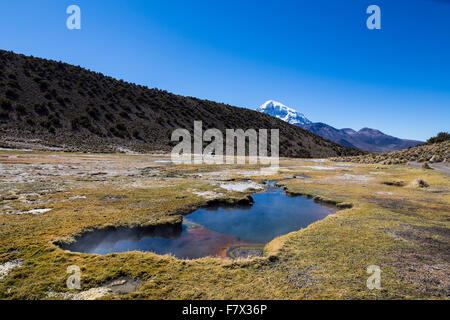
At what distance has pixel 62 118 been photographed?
251ft

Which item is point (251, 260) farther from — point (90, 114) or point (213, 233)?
point (90, 114)

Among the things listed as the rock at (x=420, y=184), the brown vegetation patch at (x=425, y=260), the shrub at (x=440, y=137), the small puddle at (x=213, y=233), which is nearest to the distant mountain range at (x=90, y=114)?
the shrub at (x=440, y=137)

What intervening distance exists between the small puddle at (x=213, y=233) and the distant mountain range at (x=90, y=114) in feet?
201

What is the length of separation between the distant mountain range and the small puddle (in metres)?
61.2

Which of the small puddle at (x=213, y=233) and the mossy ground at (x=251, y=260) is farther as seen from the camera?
the small puddle at (x=213, y=233)

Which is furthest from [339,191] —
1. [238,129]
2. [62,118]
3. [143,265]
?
[238,129]

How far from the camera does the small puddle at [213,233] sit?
37.3 ft

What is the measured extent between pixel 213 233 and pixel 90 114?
293 feet

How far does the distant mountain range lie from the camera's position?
67.6 m

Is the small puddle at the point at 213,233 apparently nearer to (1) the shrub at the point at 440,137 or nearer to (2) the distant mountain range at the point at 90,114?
(2) the distant mountain range at the point at 90,114

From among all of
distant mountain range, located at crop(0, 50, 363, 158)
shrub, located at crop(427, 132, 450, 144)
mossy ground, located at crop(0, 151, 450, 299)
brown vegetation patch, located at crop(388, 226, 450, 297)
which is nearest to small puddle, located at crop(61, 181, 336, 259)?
mossy ground, located at crop(0, 151, 450, 299)

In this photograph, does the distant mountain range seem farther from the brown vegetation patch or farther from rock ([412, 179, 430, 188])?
the brown vegetation patch
